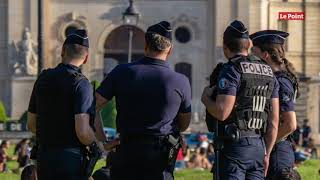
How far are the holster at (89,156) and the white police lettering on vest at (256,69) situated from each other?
1530mm

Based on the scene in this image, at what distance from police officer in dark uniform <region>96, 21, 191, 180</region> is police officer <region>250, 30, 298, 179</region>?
3.96ft

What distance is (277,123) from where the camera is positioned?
1015 cm

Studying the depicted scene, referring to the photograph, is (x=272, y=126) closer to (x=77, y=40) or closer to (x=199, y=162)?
(x=77, y=40)

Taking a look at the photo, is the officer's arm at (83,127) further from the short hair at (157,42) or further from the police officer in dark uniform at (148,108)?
the short hair at (157,42)

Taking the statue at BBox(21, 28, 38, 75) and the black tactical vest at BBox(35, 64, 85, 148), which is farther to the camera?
the statue at BBox(21, 28, 38, 75)

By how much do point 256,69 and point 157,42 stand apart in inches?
37.6

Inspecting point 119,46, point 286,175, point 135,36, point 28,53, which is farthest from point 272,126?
point 119,46

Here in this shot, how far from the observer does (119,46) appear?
62.3m

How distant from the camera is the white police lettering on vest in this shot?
9.70m

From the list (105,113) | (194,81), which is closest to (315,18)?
(194,81)

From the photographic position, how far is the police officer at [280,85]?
34.5 ft

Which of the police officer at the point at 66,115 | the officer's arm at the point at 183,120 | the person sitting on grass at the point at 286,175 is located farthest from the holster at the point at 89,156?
the person sitting on grass at the point at 286,175

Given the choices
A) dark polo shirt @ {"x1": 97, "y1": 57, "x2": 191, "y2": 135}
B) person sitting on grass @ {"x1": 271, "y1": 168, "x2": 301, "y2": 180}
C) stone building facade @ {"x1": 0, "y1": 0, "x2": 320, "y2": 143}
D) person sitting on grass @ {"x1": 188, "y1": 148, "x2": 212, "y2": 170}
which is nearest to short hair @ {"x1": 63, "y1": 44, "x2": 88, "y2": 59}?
dark polo shirt @ {"x1": 97, "y1": 57, "x2": 191, "y2": 135}

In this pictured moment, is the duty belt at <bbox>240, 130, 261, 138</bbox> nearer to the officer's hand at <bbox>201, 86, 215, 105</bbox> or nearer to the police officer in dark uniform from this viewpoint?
the officer's hand at <bbox>201, 86, 215, 105</bbox>
